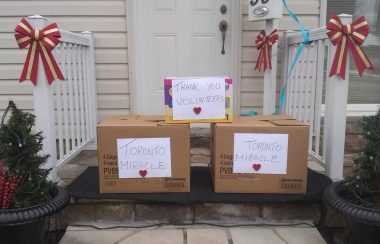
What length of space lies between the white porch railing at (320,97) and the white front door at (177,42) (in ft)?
1.80

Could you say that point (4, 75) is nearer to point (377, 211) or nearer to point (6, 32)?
point (6, 32)

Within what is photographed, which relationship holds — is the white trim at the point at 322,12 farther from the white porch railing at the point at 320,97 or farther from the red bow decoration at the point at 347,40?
the red bow decoration at the point at 347,40

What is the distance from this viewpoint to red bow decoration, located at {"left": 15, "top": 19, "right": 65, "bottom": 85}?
196 centimetres

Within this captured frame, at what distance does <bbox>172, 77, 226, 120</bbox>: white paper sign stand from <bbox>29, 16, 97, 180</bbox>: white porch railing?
696 mm

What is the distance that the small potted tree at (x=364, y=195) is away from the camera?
1628 mm

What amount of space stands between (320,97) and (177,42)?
130cm

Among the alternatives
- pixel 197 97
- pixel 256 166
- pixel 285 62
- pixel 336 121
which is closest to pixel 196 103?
pixel 197 97

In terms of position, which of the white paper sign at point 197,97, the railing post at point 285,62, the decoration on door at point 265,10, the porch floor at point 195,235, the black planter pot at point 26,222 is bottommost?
the porch floor at point 195,235

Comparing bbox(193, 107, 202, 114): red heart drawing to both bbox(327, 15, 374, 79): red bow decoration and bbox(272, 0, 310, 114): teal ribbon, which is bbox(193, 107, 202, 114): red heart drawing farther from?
bbox(272, 0, 310, 114): teal ribbon

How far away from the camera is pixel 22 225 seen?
5.37 ft

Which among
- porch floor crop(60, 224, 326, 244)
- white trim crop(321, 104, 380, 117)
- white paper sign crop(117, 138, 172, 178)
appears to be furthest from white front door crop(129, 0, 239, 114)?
porch floor crop(60, 224, 326, 244)

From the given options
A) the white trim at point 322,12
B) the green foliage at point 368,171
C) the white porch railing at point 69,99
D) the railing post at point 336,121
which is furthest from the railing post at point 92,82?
the green foliage at point 368,171

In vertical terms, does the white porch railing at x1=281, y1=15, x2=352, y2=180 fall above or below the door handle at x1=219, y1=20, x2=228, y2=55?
below

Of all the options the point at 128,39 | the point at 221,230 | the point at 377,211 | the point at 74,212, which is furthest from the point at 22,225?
the point at 128,39
